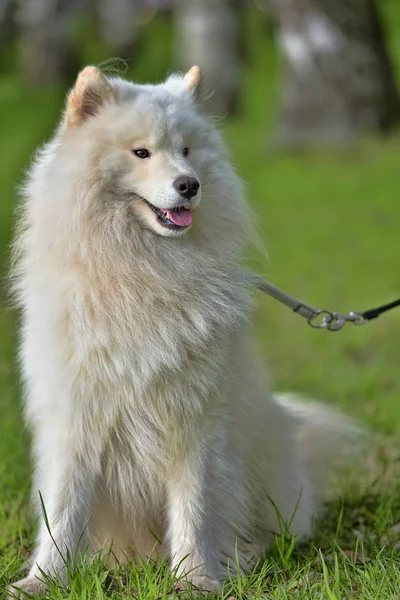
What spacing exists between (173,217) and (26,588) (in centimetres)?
139

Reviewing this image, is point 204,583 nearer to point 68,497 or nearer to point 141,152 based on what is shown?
point 68,497

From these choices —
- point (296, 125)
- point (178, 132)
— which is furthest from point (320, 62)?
point (178, 132)

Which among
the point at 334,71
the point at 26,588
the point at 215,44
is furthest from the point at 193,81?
the point at 215,44

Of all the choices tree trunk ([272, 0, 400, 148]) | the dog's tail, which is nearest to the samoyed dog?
the dog's tail

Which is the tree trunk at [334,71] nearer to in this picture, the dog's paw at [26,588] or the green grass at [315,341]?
the green grass at [315,341]

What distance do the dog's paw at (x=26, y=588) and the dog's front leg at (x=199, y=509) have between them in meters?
0.48

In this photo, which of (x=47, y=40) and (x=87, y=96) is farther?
(x=47, y=40)

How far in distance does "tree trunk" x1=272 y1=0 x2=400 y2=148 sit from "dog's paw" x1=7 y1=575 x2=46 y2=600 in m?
9.64

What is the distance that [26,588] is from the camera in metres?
3.18

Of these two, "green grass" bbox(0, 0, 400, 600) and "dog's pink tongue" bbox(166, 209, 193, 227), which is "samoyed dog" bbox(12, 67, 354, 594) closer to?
"dog's pink tongue" bbox(166, 209, 193, 227)

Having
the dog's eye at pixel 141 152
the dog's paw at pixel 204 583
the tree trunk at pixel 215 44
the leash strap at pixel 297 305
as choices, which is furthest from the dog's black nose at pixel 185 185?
the tree trunk at pixel 215 44

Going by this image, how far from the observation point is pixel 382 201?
35.8ft

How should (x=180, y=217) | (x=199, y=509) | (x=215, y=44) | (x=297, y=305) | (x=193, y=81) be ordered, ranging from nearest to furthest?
1. (x=180, y=217)
2. (x=199, y=509)
3. (x=193, y=81)
4. (x=297, y=305)
5. (x=215, y=44)

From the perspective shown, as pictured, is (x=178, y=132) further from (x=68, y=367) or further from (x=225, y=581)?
(x=225, y=581)
